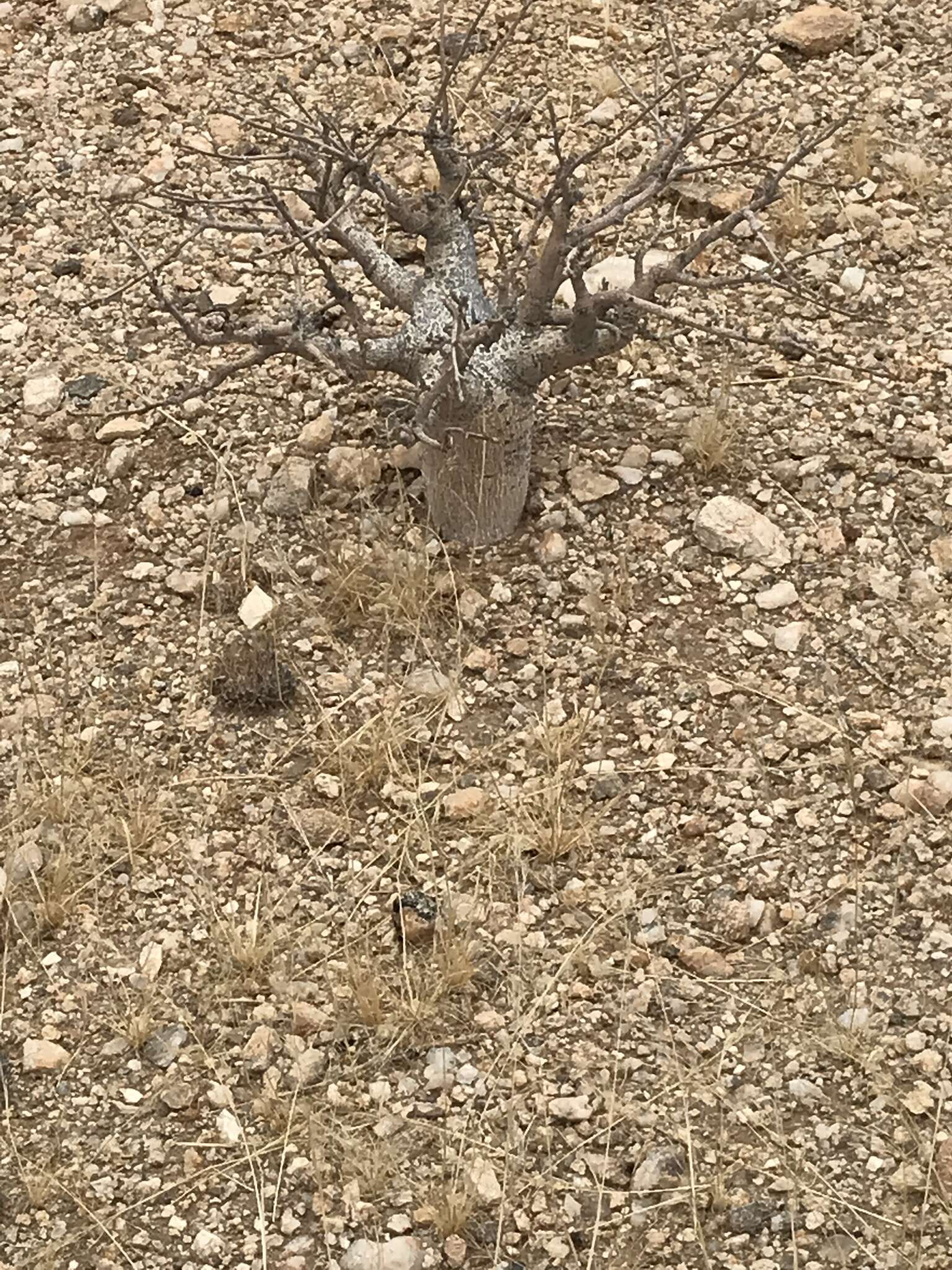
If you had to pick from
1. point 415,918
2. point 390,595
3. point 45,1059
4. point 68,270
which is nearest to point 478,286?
point 390,595

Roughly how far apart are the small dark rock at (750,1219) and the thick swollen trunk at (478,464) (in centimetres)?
142

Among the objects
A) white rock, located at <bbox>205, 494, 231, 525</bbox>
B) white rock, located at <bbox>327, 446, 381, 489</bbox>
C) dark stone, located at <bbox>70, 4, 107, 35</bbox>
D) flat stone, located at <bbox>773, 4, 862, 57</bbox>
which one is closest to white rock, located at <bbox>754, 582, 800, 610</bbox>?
white rock, located at <bbox>327, 446, 381, 489</bbox>

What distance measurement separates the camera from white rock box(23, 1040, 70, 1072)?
319 cm

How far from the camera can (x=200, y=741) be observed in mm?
3643

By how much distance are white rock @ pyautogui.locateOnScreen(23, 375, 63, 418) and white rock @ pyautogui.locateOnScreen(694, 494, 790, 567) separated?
55.9 inches

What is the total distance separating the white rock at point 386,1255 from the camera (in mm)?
2938

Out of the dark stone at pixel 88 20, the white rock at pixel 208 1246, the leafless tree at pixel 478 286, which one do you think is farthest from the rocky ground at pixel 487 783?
the dark stone at pixel 88 20

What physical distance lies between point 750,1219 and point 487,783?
3.01 feet

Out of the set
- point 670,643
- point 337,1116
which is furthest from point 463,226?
point 337,1116

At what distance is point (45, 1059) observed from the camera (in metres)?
3.19

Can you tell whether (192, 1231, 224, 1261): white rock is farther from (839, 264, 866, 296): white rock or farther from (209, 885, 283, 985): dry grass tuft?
(839, 264, 866, 296): white rock

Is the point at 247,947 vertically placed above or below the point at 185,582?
below

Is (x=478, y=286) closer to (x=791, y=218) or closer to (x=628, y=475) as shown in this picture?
(x=628, y=475)

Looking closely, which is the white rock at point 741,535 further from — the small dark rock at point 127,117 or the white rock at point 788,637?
the small dark rock at point 127,117
